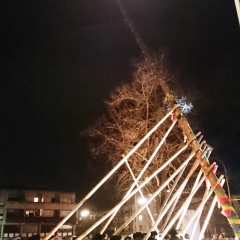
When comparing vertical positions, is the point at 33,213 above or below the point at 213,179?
above

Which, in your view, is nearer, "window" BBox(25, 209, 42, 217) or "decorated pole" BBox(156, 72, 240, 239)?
"decorated pole" BBox(156, 72, 240, 239)

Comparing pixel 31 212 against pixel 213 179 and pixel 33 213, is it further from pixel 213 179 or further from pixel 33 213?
pixel 213 179

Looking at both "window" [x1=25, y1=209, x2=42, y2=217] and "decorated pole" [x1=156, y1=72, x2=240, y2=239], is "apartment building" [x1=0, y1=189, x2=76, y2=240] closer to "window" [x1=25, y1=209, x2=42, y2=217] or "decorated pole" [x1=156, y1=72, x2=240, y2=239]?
"window" [x1=25, y1=209, x2=42, y2=217]

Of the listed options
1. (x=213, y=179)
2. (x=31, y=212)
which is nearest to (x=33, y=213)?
(x=31, y=212)

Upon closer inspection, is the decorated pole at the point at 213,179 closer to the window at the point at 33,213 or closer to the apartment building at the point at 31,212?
the apartment building at the point at 31,212

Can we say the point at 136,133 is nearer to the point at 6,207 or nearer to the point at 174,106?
the point at 174,106

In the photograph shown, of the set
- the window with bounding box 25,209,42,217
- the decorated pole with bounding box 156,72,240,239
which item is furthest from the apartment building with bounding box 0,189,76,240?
the decorated pole with bounding box 156,72,240,239

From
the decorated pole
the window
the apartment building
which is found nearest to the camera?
the decorated pole

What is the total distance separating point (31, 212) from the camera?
5534cm

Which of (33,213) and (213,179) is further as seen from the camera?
(33,213)

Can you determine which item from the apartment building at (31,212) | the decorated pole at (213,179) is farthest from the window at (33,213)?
the decorated pole at (213,179)

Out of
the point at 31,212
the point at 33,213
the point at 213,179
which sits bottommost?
the point at 213,179

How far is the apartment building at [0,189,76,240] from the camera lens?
5362cm

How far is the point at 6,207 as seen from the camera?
54.2 meters
